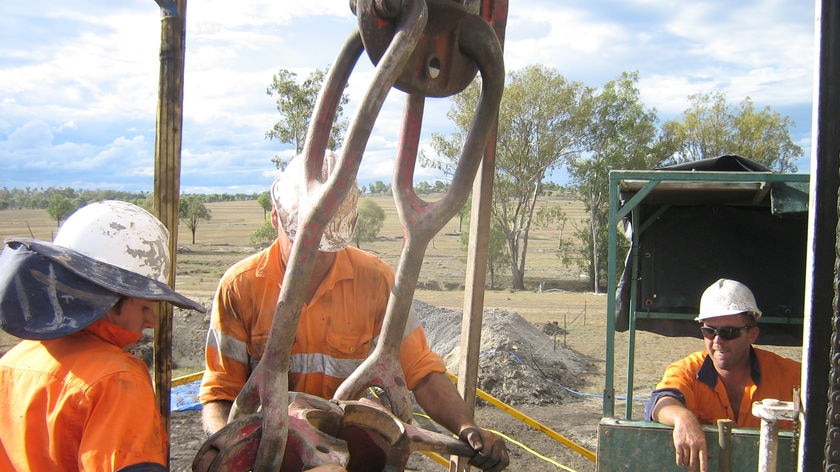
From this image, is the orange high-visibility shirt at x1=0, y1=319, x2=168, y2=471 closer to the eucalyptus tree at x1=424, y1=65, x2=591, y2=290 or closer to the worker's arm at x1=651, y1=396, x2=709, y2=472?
the worker's arm at x1=651, y1=396, x2=709, y2=472

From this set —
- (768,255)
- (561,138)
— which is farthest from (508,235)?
(768,255)

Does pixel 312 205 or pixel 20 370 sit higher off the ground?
pixel 312 205

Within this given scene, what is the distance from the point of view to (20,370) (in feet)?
5.38

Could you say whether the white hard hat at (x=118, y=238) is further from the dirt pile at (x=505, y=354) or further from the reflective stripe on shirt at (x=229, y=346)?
the dirt pile at (x=505, y=354)

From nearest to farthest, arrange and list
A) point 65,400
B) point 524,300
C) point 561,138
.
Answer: point 65,400 → point 524,300 → point 561,138

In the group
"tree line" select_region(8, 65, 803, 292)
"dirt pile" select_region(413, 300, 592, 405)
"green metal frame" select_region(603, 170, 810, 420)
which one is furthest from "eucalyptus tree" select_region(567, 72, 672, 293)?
"green metal frame" select_region(603, 170, 810, 420)

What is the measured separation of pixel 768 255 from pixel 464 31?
14.1 feet

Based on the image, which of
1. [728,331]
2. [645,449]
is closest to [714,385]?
[728,331]

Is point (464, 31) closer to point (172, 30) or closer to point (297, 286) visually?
point (297, 286)

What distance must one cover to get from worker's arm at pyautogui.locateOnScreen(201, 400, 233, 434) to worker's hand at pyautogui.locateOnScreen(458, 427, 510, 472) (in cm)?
79

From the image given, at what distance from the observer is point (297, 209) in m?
2.35

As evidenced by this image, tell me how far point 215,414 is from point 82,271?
93 cm

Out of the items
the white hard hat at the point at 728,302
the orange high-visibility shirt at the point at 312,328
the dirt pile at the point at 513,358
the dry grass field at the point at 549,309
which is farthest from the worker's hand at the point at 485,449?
the dirt pile at the point at 513,358

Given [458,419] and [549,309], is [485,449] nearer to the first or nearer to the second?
[458,419]
